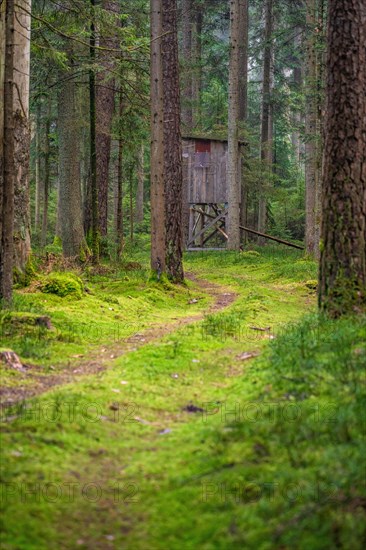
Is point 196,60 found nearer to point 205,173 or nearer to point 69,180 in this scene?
point 205,173

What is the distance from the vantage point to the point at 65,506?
3.95 metres

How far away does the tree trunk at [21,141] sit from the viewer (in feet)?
37.9

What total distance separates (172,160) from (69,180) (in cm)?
340

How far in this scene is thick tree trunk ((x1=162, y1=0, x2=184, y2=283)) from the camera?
50.8 ft

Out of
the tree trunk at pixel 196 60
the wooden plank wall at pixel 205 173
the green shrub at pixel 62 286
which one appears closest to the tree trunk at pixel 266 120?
the wooden plank wall at pixel 205 173

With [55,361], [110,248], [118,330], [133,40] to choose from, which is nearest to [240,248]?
[110,248]

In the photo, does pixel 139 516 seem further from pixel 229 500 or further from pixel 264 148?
pixel 264 148

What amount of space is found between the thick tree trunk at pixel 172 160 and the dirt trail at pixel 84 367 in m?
3.72

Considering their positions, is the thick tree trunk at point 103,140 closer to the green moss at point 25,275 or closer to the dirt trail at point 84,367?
the green moss at point 25,275

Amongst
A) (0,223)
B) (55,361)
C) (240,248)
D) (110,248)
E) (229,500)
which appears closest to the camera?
(229,500)

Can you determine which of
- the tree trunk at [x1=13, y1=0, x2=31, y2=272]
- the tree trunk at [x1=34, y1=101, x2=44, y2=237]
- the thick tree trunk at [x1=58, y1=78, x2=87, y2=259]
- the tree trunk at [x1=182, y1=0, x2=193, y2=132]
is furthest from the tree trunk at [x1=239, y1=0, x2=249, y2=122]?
the tree trunk at [x1=13, y1=0, x2=31, y2=272]

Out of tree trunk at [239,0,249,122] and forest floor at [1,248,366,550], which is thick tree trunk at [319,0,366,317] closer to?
forest floor at [1,248,366,550]

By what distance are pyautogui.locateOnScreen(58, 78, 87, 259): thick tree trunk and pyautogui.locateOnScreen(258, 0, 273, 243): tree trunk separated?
14.5 m

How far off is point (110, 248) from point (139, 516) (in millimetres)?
19459
